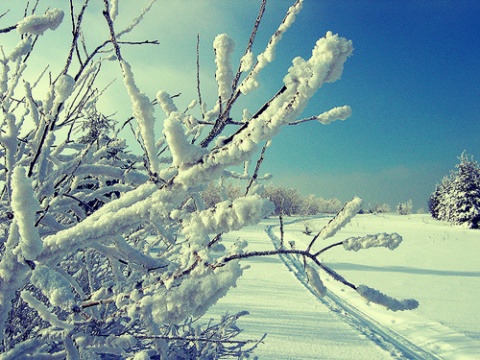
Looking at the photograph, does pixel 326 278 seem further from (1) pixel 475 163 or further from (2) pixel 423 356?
(1) pixel 475 163

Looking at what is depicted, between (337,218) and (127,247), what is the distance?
625 millimetres

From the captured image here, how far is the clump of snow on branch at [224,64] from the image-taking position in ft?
2.67

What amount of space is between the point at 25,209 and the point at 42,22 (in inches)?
24.9

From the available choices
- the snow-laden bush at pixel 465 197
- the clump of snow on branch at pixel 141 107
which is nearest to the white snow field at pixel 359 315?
→ the clump of snow on branch at pixel 141 107

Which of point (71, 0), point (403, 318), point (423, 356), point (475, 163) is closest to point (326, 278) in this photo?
point (403, 318)

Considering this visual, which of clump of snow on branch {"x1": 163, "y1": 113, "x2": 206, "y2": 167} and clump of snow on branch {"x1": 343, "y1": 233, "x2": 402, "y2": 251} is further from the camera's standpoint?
clump of snow on branch {"x1": 343, "y1": 233, "x2": 402, "y2": 251}

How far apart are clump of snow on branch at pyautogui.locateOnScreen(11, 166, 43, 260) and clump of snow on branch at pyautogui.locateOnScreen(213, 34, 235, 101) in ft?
1.42

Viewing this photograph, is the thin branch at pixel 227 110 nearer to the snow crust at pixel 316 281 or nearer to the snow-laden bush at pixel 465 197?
the snow crust at pixel 316 281

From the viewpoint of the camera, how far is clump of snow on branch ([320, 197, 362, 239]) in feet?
2.72

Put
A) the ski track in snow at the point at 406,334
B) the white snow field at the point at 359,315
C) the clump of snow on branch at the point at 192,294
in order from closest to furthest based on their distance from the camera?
the clump of snow on branch at the point at 192,294 < the white snow field at the point at 359,315 < the ski track in snow at the point at 406,334

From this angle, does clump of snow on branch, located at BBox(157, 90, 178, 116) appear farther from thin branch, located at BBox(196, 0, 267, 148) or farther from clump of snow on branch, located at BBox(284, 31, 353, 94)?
clump of snow on branch, located at BBox(284, 31, 353, 94)

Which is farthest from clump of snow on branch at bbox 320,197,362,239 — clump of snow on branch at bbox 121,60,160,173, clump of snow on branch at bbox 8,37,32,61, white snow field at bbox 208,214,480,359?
white snow field at bbox 208,214,480,359

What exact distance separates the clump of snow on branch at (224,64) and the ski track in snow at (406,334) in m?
4.16

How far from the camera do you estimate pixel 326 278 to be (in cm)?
881
